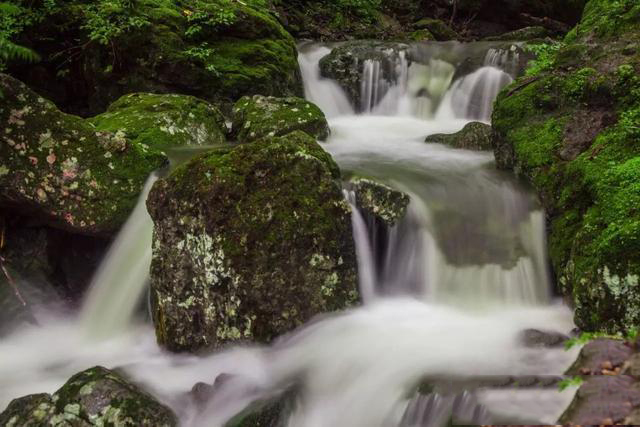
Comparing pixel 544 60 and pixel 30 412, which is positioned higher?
pixel 544 60

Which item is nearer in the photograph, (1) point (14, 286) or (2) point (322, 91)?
(1) point (14, 286)

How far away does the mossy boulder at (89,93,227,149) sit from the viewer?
753cm

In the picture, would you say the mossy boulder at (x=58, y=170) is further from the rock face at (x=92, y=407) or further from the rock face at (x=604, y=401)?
the rock face at (x=604, y=401)

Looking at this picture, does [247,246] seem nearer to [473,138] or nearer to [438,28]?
[473,138]

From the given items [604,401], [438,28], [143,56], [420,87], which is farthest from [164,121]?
[438,28]

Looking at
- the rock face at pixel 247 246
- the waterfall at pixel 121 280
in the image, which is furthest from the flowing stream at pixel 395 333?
the rock face at pixel 247 246

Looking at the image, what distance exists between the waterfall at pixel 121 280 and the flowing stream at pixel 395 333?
13mm

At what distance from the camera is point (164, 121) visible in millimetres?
7738

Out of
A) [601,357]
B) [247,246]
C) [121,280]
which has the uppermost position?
[601,357]

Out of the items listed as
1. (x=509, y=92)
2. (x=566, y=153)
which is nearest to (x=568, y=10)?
(x=509, y=92)

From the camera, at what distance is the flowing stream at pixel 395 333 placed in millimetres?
3801

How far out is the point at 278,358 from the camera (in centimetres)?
442

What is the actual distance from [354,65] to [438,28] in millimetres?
6100

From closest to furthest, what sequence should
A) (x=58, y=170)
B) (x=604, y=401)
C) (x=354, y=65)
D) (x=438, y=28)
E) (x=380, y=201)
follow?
(x=604, y=401)
(x=380, y=201)
(x=58, y=170)
(x=354, y=65)
(x=438, y=28)
